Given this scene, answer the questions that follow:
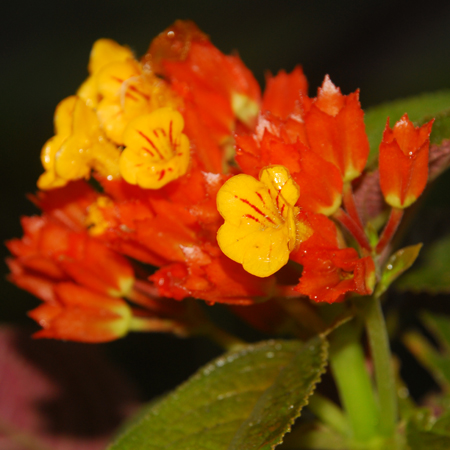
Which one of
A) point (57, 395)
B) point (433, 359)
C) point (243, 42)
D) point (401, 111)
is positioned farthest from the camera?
point (243, 42)

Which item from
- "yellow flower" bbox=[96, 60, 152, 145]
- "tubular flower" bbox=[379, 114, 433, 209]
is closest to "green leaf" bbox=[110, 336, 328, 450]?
"tubular flower" bbox=[379, 114, 433, 209]

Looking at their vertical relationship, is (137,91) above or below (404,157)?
above

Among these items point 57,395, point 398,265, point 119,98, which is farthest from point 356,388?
point 57,395

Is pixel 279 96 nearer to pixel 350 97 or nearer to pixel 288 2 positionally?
pixel 350 97

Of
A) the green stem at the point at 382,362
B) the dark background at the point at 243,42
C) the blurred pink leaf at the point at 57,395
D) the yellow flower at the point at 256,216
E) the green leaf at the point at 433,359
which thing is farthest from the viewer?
the dark background at the point at 243,42

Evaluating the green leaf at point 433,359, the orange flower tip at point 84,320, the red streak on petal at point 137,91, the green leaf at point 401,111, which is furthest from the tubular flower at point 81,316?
the green leaf at point 433,359

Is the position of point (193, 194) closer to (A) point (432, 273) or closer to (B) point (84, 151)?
(B) point (84, 151)

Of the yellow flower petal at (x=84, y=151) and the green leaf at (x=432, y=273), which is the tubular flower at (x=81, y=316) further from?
the green leaf at (x=432, y=273)
